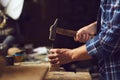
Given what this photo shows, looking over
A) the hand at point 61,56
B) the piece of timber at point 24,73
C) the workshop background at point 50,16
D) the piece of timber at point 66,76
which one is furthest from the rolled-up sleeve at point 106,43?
the workshop background at point 50,16

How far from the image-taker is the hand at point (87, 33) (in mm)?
2803

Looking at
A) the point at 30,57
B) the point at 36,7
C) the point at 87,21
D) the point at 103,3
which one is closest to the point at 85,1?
the point at 87,21

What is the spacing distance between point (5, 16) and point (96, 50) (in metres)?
1.66

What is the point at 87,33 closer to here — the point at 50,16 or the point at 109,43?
the point at 109,43

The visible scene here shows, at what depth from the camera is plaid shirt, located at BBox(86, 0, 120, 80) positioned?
2.04 meters

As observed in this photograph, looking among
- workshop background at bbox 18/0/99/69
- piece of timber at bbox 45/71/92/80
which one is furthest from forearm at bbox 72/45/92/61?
workshop background at bbox 18/0/99/69

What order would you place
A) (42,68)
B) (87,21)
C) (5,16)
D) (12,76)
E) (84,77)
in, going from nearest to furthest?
(12,76) → (42,68) → (84,77) → (5,16) → (87,21)

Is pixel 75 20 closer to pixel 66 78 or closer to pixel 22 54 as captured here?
pixel 22 54

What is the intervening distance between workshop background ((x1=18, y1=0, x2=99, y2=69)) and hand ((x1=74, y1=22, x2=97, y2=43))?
3.30 meters

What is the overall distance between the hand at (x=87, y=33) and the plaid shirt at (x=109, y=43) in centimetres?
55

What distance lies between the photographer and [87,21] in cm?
648

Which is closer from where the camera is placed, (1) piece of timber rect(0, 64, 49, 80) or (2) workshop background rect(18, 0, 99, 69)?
(1) piece of timber rect(0, 64, 49, 80)

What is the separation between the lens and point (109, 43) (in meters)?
2.08

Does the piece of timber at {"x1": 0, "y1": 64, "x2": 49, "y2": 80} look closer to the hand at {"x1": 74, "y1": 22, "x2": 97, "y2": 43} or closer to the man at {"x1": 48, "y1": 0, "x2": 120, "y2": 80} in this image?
the man at {"x1": 48, "y1": 0, "x2": 120, "y2": 80}
